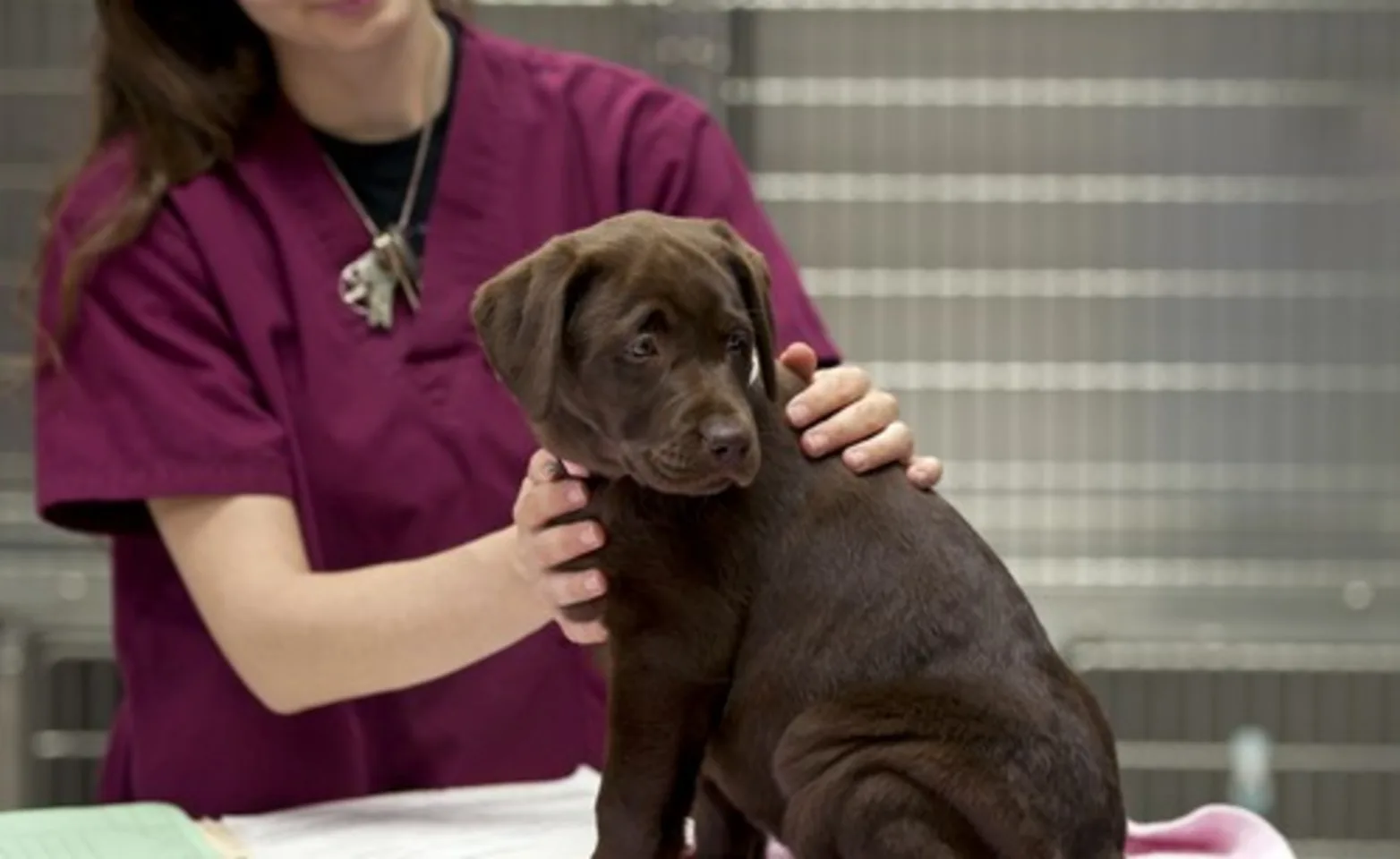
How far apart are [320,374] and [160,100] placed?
227 mm

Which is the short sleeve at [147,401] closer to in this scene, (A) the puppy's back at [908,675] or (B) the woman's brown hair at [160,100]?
(B) the woman's brown hair at [160,100]

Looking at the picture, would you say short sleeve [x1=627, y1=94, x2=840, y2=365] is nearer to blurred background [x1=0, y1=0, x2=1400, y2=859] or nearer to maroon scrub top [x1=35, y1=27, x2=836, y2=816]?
maroon scrub top [x1=35, y1=27, x2=836, y2=816]

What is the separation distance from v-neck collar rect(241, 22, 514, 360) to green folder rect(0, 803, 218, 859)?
35cm

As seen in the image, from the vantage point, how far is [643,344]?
38.0 inches

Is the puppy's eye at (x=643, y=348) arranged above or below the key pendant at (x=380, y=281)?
above

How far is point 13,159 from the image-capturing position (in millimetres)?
2287

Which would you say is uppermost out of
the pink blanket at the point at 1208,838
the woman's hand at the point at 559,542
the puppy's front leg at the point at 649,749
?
the woman's hand at the point at 559,542

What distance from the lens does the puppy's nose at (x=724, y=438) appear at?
0.94m

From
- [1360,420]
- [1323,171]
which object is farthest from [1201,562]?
[1323,171]

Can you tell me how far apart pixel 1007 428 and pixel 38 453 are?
3.90 ft

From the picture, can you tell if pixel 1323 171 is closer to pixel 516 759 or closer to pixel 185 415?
pixel 516 759

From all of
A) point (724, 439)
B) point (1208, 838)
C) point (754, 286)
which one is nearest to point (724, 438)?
point (724, 439)

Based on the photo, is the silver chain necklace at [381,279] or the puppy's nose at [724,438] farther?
the silver chain necklace at [381,279]

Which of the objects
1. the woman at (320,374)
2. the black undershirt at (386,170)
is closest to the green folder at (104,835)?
the woman at (320,374)
